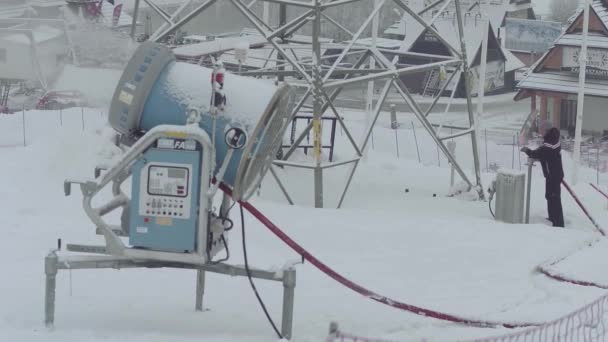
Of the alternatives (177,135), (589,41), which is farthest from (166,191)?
(589,41)

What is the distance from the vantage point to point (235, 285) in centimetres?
966

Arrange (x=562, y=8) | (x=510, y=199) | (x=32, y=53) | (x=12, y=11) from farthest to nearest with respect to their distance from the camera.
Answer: (x=562, y=8) → (x=12, y=11) → (x=32, y=53) → (x=510, y=199)

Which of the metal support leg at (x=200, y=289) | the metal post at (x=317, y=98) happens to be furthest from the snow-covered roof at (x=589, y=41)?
the metal support leg at (x=200, y=289)

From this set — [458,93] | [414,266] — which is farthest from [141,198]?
[458,93]

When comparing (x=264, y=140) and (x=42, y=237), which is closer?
(x=264, y=140)

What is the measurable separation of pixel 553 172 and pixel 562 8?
71901mm

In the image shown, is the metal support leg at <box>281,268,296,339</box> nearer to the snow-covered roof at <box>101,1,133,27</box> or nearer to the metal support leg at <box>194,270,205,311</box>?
the metal support leg at <box>194,270,205,311</box>

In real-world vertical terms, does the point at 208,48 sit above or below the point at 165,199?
above

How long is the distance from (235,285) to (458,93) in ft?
135

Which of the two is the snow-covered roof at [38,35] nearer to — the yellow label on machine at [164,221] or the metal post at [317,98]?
the metal post at [317,98]

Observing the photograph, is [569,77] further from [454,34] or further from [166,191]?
[166,191]

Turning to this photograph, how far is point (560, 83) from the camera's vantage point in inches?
1435

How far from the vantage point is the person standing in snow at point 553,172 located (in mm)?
15219

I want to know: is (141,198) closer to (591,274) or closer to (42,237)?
(42,237)
